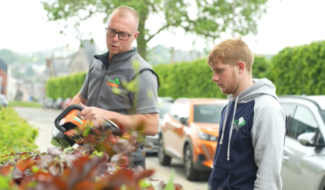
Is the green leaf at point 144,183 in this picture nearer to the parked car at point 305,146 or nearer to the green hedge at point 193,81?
the parked car at point 305,146

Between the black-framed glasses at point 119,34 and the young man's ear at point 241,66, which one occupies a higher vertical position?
the black-framed glasses at point 119,34

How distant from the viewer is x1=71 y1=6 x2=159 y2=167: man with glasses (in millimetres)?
2994

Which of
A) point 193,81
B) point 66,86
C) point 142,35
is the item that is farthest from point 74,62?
point 193,81

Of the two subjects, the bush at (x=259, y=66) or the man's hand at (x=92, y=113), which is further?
the bush at (x=259, y=66)

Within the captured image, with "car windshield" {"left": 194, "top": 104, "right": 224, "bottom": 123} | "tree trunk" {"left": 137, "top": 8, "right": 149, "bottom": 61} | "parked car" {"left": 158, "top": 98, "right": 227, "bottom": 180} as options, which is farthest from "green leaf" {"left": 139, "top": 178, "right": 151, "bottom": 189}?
"tree trunk" {"left": 137, "top": 8, "right": 149, "bottom": 61}

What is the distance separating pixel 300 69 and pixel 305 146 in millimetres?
8943

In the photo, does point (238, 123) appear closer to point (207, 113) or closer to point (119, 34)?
point (119, 34)

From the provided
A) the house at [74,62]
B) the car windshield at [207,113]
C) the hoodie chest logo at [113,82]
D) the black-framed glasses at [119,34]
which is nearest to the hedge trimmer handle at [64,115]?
the hoodie chest logo at [113,82]

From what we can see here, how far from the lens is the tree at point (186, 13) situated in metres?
25.2

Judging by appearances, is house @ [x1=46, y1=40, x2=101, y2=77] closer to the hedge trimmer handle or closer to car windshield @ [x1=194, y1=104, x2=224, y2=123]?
car windshield @ [x1=194, y1=104, x2=224, y2=123]

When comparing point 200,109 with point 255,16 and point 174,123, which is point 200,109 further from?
point 255,16

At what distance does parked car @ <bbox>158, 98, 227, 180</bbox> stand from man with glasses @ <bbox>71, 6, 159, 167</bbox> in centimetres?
597

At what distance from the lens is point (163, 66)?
2997cm

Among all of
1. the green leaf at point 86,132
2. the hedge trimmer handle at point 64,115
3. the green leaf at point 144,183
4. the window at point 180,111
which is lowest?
the window at point 180,111
